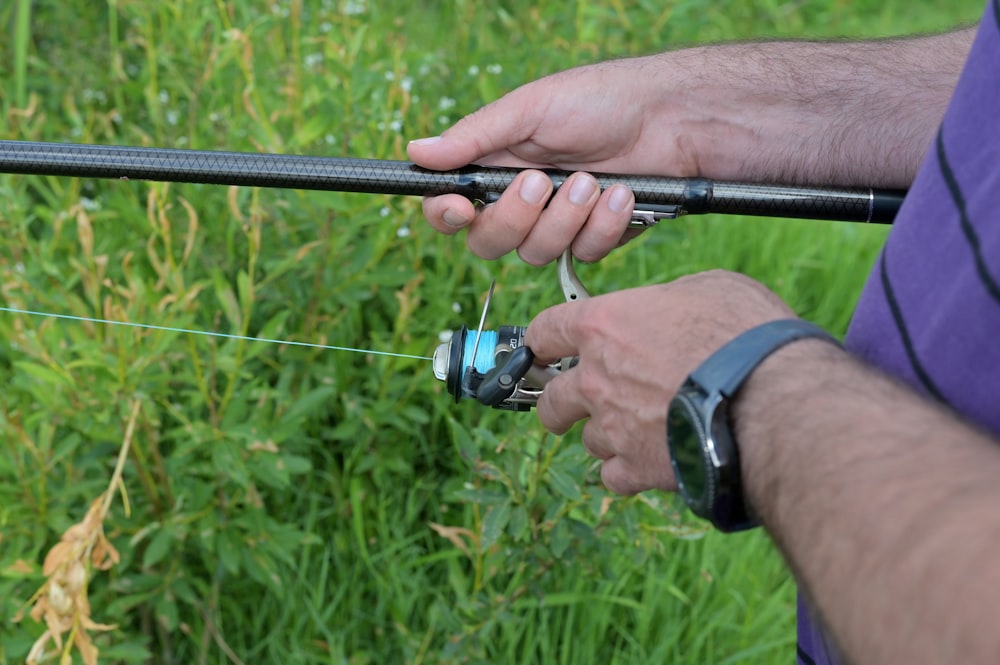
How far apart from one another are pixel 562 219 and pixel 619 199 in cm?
9

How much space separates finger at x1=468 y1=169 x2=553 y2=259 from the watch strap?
0.54m

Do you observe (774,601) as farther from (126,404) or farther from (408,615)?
(126,404)

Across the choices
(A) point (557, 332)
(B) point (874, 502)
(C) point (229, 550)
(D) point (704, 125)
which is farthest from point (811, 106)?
(C) point (229, 550)

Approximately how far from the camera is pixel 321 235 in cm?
214

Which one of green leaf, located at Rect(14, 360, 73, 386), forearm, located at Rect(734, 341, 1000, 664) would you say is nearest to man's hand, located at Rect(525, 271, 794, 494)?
forearm, located at Rect(734, 341, 1000, 664)

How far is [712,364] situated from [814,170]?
0.78m

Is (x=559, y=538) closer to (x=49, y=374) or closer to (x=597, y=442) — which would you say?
(x=597, y=442)

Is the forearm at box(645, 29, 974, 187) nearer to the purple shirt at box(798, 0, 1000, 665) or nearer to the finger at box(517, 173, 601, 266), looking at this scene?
the finger at box(517, 173, 601, 266)

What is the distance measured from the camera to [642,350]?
3.72ft

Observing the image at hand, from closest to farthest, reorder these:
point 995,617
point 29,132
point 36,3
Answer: point 995,617, point 29,132, point 36,3

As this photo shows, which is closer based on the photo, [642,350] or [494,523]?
[642,350]

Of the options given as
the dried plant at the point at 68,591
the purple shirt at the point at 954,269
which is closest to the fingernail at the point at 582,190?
the purple shirt at the point at 954,269

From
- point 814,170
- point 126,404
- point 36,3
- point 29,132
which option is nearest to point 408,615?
point 126,404

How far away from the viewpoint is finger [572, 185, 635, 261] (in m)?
1.49
